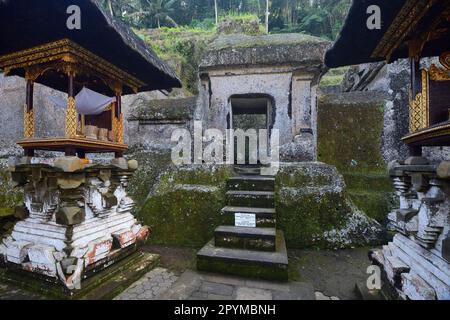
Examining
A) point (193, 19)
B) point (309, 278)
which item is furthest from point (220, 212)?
point (193, 19)

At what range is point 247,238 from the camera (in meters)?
3.96

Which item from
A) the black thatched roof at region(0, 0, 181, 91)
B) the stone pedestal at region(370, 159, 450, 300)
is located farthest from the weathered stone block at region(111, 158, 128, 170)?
the stone pedestal at region(370, 159, 450, 300)

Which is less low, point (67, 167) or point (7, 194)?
point (67, 167)

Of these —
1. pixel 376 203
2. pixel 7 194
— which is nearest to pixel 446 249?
pixel 376 203

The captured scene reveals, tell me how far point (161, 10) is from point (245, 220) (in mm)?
26556

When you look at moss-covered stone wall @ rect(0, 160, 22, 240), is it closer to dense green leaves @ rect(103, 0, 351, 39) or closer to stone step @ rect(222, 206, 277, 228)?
stone step @ rect(222, 206, 277, 228)

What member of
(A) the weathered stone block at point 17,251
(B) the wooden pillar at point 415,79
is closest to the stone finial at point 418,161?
(B) the wooden pillar at point 415,79

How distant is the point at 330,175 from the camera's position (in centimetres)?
516

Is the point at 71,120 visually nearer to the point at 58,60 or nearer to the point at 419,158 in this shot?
the point at 58,60

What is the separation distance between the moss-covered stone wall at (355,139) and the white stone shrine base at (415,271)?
3.80 metres

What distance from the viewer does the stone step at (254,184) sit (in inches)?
200

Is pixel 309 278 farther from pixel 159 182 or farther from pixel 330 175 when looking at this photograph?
pixel 159 182

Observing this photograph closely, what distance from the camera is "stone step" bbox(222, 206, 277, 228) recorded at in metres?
4.29

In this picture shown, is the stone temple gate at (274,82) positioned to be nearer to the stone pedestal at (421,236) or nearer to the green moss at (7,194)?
the stone pedestal at (421,236)
